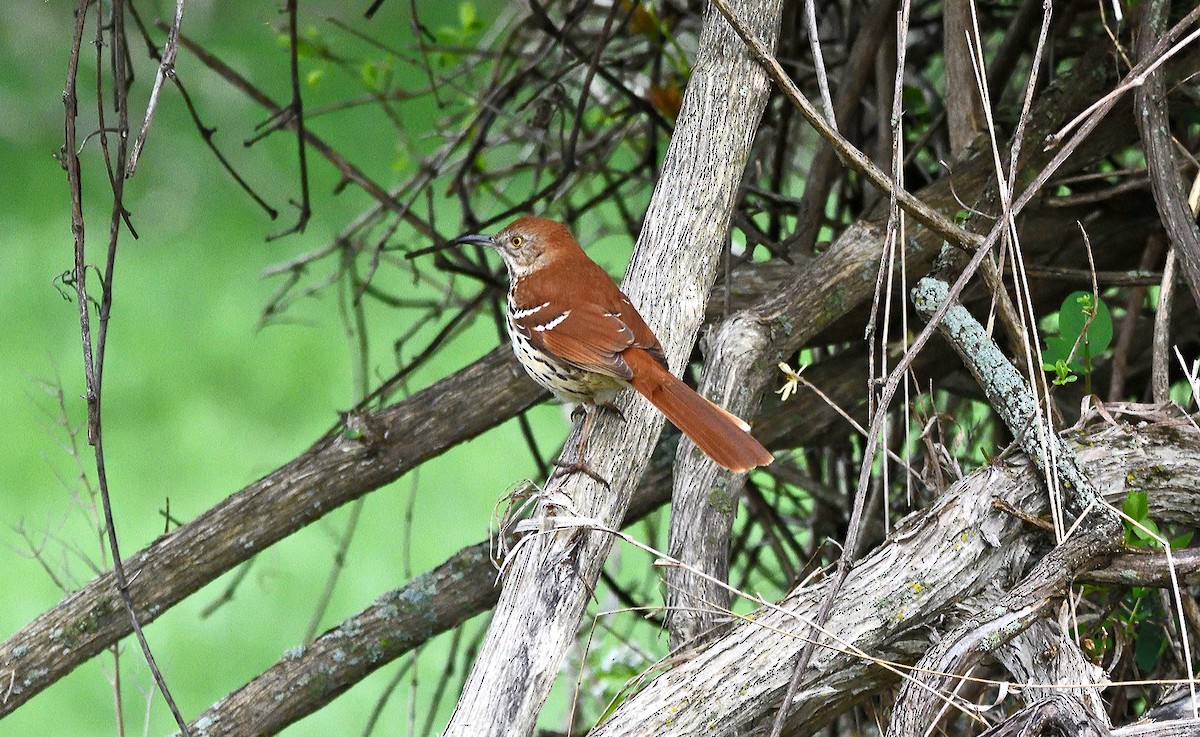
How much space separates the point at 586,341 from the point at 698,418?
0.39 metres

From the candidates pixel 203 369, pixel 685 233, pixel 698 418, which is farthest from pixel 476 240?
pixel 203 369

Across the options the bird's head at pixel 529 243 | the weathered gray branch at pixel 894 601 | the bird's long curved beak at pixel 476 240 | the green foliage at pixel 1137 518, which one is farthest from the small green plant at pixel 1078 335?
the bird's long curved beak at pixel 476 240

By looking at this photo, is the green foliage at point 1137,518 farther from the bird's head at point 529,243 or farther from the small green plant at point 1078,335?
the bird's head at point 529,243

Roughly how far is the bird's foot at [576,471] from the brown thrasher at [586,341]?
1cm

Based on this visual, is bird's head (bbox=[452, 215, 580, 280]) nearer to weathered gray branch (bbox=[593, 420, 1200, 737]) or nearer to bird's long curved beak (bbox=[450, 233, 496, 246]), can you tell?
bird's long curved beak (bbox=[450, 233, 496, 246])

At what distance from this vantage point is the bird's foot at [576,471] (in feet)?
7.20

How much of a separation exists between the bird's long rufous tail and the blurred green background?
2218 mm

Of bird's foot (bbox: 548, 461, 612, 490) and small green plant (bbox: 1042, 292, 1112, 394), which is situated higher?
bird's foot (bbox: 548, 461, 612, 490)

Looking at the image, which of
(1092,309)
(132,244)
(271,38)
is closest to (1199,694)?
(1092,309)

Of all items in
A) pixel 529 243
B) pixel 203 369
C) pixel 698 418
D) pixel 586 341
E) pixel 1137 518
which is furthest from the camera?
pixel 203 369

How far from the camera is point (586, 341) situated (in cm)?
263

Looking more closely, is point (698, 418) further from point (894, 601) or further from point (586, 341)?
point (894, 601)

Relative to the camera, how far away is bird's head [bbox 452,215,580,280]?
10.6ft

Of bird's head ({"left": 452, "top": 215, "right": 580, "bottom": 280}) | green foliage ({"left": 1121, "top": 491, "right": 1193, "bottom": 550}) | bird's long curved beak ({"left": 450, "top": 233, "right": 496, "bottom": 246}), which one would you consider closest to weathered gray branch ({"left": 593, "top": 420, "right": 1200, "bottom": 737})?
green foliage ({"left": 1121, "top": 491, "right": 1193, "bottom": 550})
